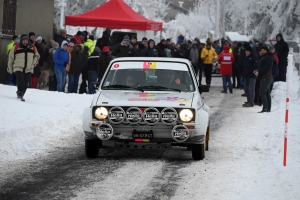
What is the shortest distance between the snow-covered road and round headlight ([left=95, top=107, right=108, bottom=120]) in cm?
70

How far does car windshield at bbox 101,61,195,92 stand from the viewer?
12.9m

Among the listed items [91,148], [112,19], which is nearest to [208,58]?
[112,19]

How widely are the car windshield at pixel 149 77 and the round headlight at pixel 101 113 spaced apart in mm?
1135

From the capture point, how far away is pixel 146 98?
12016mm

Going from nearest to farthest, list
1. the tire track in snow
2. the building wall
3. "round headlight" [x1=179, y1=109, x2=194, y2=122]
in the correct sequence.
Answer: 1. the tire track in snow
2. "round headlight" [x1=179, y1=109, x2=194, y2=122]
3. the building wall

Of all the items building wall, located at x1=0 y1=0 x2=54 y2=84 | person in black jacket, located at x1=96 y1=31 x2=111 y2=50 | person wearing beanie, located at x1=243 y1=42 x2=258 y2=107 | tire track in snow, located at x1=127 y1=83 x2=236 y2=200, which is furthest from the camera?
person in black jacket, located at x1=96 y1=31 x2=111 y2=50

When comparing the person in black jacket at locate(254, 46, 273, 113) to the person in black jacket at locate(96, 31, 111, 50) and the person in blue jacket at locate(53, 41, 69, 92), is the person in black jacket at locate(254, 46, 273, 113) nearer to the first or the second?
the person in blue jacket at locate(53, 41, 69, 92)

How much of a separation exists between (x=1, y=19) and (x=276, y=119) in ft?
33.0

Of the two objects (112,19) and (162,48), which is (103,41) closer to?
(112,19)

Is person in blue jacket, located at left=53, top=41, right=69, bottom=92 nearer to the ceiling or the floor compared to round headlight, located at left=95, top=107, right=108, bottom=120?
nearer to the ceiling

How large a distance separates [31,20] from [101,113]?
15640 millimetres

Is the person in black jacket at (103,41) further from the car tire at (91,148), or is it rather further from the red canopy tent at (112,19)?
the car tire at (91,148)

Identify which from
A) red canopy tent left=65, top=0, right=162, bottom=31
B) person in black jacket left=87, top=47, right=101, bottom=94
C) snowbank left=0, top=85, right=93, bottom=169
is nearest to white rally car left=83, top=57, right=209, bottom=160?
snowbank left=0, top=85, right=93, bottom=169

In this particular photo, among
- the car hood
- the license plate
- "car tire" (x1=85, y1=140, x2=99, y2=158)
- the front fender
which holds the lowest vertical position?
"car tire" (x1=85, y1=140, x2=99, y2=158)
